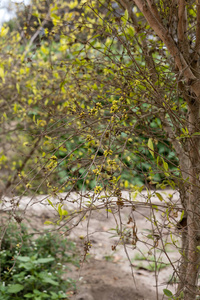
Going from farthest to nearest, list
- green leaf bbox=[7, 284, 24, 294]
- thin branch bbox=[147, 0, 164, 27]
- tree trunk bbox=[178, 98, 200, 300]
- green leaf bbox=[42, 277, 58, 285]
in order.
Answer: green leaf bbox=[42, 277, 58, 285]
green leaf bbox=[7, 284, 24, 294]
tree trunk bbox=[178, 98, 200, 300]
thin branch bbox=[147, 0, 164, 27]

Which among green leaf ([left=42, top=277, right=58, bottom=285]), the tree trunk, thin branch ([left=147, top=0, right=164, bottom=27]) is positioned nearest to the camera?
thin branch ([left=147, top=0, right=164, bottom=27])

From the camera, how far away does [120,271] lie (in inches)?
167

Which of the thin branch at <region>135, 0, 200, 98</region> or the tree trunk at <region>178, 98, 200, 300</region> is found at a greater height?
the thin branch at <region>135, 0, 200, 98</region>

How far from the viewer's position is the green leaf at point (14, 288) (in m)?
3.26

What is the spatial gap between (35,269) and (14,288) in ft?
1.20

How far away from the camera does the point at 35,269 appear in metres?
3.63

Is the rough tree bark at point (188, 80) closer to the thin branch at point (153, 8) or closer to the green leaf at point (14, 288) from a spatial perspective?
the thin branch at point (153, 8)


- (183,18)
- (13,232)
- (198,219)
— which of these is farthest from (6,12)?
(198,219)

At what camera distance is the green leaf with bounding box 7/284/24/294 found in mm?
3260

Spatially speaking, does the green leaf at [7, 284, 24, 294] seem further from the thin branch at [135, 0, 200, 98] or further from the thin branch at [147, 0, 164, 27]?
the thin branch at [147, 0, 164, 27]

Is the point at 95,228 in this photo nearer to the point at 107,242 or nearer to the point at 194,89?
the point at 107,242

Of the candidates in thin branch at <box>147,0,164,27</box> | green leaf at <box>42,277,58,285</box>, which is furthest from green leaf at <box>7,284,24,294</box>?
thin branch at <box>147,0,164,27</box>

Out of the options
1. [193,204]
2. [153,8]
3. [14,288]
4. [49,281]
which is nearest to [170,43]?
[153,8]

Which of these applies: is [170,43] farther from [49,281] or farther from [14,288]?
[14,288]
